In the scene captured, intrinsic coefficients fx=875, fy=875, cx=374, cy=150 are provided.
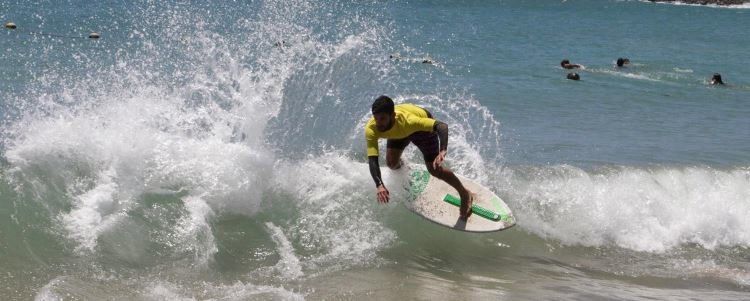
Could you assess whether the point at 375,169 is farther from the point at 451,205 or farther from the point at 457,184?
the point at 451,205

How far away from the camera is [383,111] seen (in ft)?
25.2

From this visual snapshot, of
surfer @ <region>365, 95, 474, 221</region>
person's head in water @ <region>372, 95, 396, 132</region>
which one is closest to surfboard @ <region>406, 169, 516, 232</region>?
surfer @ <region>365, 95, 474, 221</region>

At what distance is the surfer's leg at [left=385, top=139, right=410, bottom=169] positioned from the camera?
8.70 meters

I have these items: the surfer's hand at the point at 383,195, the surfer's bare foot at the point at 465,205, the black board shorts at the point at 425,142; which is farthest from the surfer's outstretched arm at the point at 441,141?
the surfer's bare foot at the point at 465,205

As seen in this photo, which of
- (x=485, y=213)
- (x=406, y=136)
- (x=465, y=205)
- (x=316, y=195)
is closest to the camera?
(x=406, y=136)

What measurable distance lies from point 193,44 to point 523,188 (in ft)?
39.2

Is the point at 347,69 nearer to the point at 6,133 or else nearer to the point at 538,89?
the point at 6,133

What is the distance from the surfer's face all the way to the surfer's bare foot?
131cm

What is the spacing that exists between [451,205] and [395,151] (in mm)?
864

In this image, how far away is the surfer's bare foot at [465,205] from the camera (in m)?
8.87

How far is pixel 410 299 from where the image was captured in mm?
7234

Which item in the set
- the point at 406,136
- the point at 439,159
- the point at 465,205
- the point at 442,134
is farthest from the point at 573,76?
the point at 439,159

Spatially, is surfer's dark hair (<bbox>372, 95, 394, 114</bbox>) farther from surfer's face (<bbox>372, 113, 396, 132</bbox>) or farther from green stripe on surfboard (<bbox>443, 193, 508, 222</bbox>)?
Answer: green stripe on surfboard (<bbox>443, 193, 508, 222</bbox>)

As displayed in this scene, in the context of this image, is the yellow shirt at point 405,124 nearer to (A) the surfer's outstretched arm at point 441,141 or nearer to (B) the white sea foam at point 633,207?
(A) the surfer's outstretched arm at point 441,141
